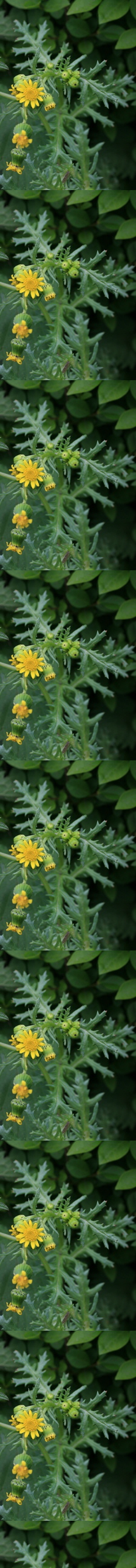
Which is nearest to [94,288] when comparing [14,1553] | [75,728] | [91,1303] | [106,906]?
[75,728]

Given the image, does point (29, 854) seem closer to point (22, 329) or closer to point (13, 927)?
point (13, 927)

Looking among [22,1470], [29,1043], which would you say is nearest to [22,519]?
[29,1043]

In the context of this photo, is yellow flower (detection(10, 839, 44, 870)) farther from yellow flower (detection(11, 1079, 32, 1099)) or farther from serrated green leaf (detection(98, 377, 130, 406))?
serrated green leaf (detection(98, 377, 130, 406))

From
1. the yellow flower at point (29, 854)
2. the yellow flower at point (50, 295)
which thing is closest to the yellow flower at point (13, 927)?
the yellow flower at point (29, 854)

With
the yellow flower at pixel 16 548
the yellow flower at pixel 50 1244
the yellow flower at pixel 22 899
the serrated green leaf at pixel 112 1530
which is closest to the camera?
the serrated green leaf at pixel 112 1530

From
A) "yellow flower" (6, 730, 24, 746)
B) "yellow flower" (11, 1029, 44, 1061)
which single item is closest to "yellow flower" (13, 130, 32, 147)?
"yellow flower" (6, 730, 24, 746)

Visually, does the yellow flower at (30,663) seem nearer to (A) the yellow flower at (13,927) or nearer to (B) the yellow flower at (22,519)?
(B) the yellow flower at (22,519)

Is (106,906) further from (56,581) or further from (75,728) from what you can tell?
(56,581)
